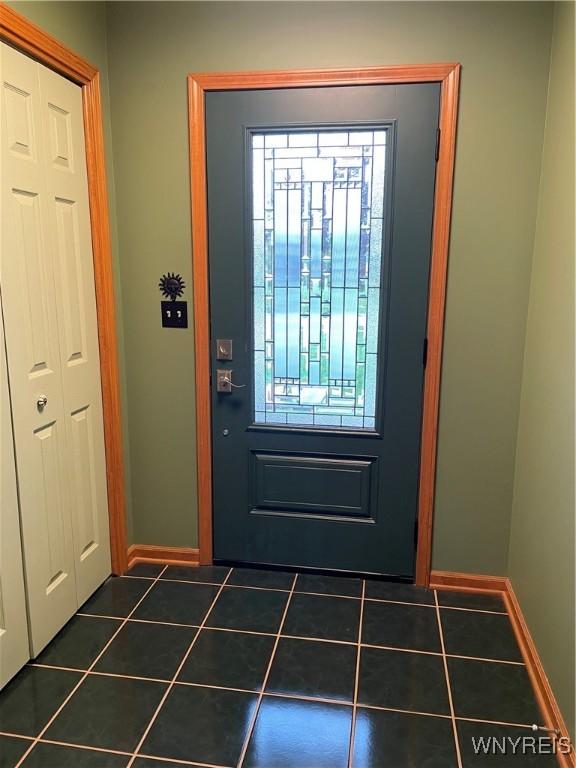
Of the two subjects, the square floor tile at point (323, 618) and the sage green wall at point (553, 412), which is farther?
the square floor tile at point (323, 618)

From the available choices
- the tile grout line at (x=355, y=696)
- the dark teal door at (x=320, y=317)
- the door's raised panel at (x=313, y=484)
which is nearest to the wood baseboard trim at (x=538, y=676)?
the dark teal door at (x=320, y=317)

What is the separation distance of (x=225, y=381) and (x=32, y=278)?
36.3 inches

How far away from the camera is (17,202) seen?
1769mm

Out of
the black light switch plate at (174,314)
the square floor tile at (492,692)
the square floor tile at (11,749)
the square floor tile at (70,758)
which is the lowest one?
the square floor tile at (70,758)

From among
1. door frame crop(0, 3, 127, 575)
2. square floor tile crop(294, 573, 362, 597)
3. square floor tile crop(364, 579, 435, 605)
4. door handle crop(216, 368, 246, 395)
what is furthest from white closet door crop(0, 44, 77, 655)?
square floor tile crop(364, 579, 435, 605)

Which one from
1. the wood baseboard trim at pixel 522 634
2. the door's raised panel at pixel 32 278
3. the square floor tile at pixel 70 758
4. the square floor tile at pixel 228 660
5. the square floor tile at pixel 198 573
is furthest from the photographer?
the square floor tile at pixel 198 573

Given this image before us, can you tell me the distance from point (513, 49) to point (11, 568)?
2645mm

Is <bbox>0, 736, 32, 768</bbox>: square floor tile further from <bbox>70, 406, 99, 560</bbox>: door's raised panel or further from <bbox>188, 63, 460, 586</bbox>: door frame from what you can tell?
<bbox>188, 63, 460, 586</bbox>: door frame

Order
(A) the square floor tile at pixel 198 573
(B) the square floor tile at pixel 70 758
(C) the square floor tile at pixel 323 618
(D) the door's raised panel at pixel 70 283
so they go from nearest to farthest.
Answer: (B) the square floor tile at pixel 70 758
(D) the door's raised panel at pixel 70 283
(C) the square floor tile at pixel 323 618
(A) the square floor tile at pixel 198 573

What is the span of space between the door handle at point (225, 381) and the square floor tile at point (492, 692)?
142 centimetres

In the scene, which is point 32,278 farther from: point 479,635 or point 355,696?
point 479,635

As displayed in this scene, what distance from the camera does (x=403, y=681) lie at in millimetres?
1894

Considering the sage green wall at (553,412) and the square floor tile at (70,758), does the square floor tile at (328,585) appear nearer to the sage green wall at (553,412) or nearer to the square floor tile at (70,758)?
the sage green wall at (553,412)

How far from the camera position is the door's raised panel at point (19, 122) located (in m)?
1.72
